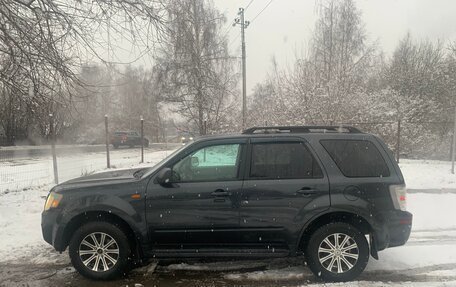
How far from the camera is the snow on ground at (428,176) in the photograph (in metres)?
9.88

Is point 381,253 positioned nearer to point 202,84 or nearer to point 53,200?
point 53,200

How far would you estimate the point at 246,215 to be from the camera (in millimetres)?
4207

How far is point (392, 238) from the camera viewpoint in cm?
425

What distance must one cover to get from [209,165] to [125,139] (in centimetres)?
2743

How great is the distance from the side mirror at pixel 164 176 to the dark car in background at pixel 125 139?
86.9ft

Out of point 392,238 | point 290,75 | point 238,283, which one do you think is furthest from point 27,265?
point 290,75

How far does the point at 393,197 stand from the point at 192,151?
2333mm

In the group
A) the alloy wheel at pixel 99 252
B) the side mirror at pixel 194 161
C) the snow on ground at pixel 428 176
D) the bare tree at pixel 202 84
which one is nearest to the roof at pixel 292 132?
the side mirror at pixel 194 161

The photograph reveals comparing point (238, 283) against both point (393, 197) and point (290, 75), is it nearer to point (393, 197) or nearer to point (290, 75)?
point (393, 197)

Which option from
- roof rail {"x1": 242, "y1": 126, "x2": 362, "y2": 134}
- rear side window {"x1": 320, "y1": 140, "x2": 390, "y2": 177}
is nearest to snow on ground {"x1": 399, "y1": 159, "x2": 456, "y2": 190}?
roof rail {"x1": 242, "y1": 126, "x2": 362, "y2": 134}

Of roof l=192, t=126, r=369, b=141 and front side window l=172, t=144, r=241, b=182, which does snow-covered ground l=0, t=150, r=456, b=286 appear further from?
roof l=192, t=126, r=369, b=141

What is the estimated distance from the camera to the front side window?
170 inches

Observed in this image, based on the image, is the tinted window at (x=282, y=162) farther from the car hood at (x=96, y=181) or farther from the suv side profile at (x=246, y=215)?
the car hood at (x=96, y=181)

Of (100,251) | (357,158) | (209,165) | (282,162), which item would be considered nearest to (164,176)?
(209,165)
